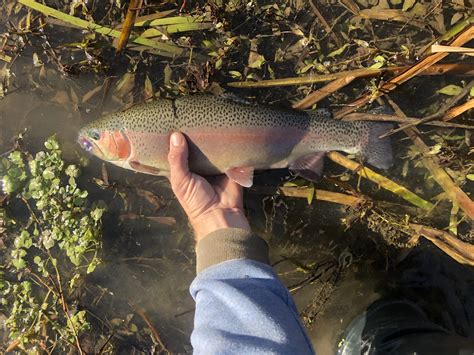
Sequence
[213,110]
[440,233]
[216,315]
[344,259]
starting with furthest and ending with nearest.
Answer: [344,259]
[440,233]
[213,110]
[216,315]

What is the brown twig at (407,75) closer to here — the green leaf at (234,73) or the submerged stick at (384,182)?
the submerged stick at (384,182)

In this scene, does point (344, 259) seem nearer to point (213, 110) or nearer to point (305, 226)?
point (305, 226)

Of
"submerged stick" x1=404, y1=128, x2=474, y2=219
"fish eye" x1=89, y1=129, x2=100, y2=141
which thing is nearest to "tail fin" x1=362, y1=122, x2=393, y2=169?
"submerged stick" x1=404, y1=128, x2=474, y2=219

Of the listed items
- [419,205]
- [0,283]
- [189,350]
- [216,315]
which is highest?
[216,315]

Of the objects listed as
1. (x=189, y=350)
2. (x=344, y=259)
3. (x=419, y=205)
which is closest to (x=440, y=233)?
(x=419, y=205)

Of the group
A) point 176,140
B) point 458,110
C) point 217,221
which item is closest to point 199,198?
point 217,221

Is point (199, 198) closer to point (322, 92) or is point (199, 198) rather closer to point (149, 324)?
point (322, 92)

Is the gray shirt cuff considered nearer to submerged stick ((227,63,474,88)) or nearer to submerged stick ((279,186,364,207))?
submerged stick ((279,186,364,207))
